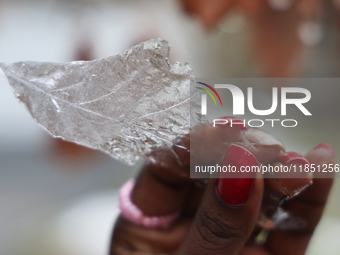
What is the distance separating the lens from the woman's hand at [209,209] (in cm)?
25

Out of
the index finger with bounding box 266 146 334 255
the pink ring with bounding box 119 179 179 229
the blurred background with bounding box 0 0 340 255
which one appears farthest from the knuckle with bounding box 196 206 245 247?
the blurred background with bounding box 0 0 340 255

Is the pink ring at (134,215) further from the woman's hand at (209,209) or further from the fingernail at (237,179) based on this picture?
the fingernail at (237,179)

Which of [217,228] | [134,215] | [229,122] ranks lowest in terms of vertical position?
[134,215]

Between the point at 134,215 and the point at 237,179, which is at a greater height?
the point at 237,179

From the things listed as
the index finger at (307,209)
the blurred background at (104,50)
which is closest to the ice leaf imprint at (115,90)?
the index finger at (307,209)

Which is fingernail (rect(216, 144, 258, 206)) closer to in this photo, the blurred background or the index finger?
the index finger

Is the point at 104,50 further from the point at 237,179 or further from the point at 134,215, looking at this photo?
the point at 237,179

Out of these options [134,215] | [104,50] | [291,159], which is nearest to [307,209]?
[291,159]

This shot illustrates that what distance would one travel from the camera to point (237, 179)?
24 cm

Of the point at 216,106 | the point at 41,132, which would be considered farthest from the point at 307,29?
the point at 41,132

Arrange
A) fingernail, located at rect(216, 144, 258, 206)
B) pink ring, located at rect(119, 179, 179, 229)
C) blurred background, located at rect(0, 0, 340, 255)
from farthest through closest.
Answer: blurred background, located at rect(0, 0, 340, 255) → pink ring, located at rect(119, 179, 179, 229) → fingernail, located at rect(216, 144, 258, 206)

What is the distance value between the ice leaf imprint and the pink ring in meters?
0.25

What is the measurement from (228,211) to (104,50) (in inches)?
36.5

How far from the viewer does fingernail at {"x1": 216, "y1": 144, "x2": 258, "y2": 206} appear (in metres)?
0.24
